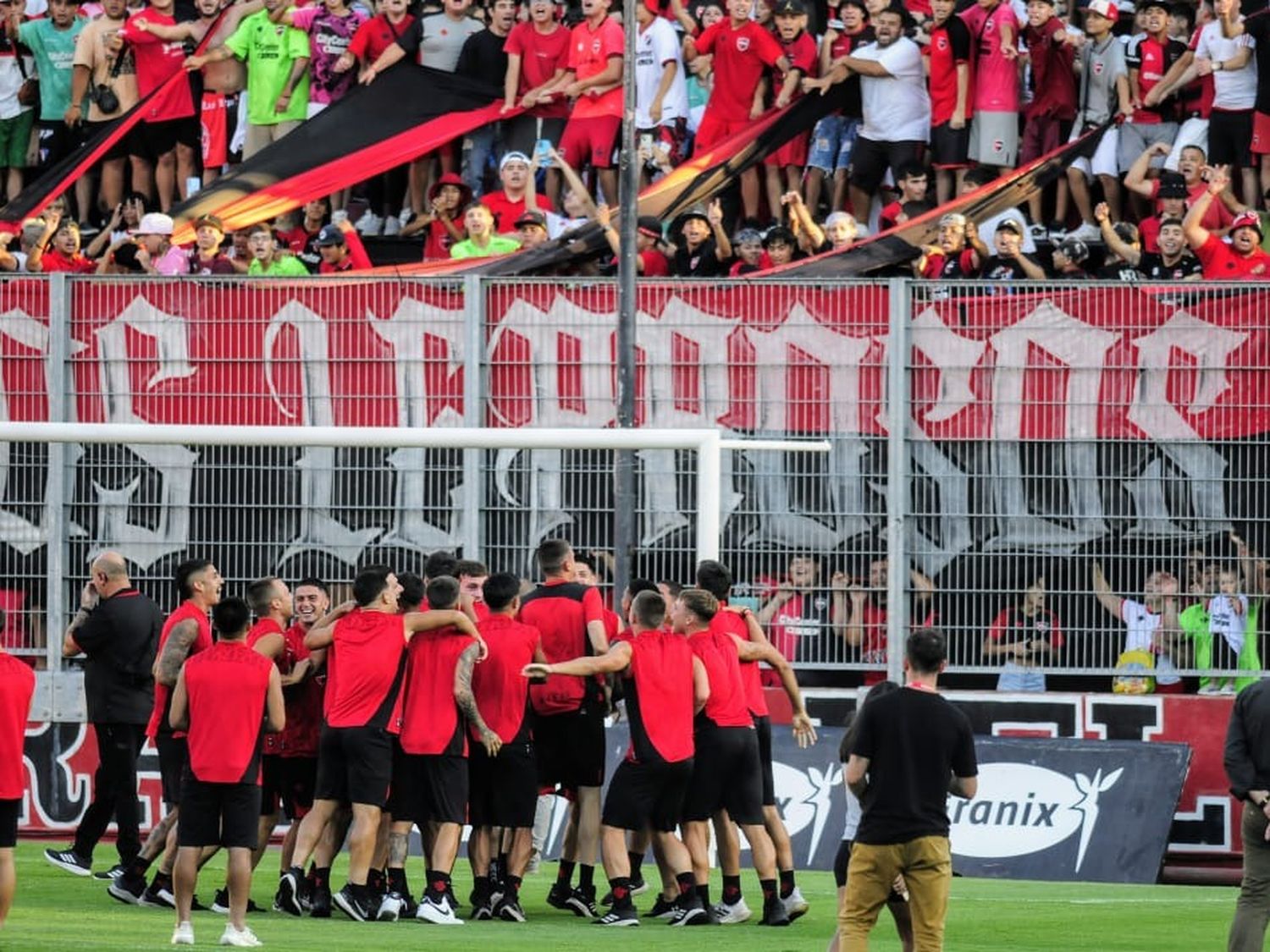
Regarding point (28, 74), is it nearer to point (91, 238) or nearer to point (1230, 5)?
point (91, 238)

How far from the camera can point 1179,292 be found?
55.0 feet

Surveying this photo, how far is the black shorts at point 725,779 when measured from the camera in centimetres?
1355

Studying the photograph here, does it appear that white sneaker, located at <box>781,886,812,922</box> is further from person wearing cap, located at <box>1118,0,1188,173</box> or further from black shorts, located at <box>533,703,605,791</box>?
person wearing cap, located at <box>1118,0,1188,173</box>

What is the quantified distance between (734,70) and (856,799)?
10.9m

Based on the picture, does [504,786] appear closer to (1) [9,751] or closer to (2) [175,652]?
(2) [175,652]

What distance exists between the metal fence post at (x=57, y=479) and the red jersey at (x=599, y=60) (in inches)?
190

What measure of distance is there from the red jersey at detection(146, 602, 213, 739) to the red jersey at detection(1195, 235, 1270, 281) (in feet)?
25.4

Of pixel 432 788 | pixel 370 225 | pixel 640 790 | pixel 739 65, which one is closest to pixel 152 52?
pixel 370 225

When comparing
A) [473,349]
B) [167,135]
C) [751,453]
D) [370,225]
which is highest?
[167,135]

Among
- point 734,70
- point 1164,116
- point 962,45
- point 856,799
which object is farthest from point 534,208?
point 856,799

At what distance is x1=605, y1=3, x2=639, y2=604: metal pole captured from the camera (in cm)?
1675

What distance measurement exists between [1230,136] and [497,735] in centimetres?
862

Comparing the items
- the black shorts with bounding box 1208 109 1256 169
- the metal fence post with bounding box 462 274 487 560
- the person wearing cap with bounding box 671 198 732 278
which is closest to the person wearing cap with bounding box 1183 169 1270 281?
the black shorts with bounding box 1208 109 1256 169

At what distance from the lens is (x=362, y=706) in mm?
13242
